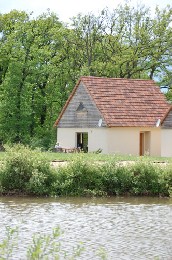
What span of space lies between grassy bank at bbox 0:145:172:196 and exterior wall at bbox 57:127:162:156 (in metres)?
15.5

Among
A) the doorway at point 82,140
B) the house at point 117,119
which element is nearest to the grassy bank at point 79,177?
the house at point 117,119

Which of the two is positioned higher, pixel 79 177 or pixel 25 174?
pixel 25 174

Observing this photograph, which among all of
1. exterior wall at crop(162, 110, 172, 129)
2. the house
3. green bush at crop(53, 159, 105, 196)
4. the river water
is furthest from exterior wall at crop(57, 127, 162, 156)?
the river water

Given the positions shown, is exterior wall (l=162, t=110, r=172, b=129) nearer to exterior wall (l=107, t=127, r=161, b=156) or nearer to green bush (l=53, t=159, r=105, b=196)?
exterior wall (l=107, t=127, r=161, b=156)

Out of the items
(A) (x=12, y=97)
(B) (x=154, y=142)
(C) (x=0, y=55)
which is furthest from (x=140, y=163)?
(C) (x=0, y=55)

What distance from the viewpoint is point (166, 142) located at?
40656 millimetres

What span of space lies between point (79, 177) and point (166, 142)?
51.6 ft

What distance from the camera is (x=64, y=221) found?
19.2 meters

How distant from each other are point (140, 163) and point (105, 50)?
1122 inches

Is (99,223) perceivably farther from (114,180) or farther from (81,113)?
(81,113)

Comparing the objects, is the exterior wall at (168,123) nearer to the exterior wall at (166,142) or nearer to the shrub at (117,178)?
the exterior wall at (166,142)

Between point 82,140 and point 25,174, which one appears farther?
point 82,140

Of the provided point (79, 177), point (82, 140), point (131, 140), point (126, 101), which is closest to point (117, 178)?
point (79, 177)

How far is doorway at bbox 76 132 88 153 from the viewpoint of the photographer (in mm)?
44469
